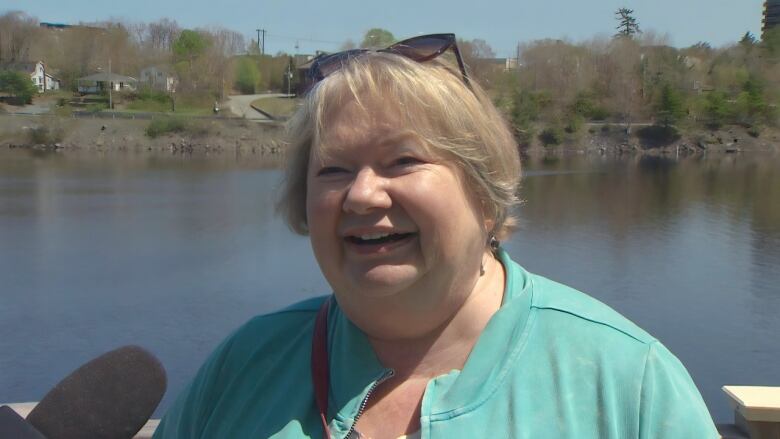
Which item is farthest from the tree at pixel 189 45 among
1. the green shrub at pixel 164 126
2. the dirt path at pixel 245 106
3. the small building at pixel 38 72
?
the green shrub at pixel 164 126

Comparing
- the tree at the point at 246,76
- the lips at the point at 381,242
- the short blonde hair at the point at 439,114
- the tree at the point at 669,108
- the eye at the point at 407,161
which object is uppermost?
the tree at the point at 246,76

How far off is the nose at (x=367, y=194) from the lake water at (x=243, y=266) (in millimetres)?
543

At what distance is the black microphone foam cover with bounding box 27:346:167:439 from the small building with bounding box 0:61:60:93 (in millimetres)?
65035

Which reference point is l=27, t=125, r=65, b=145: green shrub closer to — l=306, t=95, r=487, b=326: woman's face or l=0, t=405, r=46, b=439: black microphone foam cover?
l=0, t=405, r=46, b=439: black microphone foam cover

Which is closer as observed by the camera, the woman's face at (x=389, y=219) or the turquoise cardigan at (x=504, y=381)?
→ the turquoise cardigan at (x=504, y=381)

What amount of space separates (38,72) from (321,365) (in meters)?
67.9

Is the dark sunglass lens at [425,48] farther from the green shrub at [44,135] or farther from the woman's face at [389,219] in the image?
the green shrub at [44,135]

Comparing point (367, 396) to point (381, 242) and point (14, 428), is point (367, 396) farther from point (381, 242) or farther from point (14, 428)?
point (14, 428)

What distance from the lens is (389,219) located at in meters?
1.33

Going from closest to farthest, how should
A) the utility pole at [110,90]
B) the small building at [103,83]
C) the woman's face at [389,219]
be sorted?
the woman's face at [389,219] → the utility pole at [110,90] → the small building at [103,83]

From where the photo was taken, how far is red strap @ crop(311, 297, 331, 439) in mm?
1404

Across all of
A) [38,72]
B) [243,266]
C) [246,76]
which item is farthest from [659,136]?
[38,72]

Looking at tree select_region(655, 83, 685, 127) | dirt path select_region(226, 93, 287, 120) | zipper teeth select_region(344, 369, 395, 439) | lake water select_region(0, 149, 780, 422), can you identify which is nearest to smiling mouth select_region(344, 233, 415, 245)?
zipper teeth select_region(344, 369, 395, 439)

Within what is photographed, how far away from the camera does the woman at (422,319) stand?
1.26 meters
